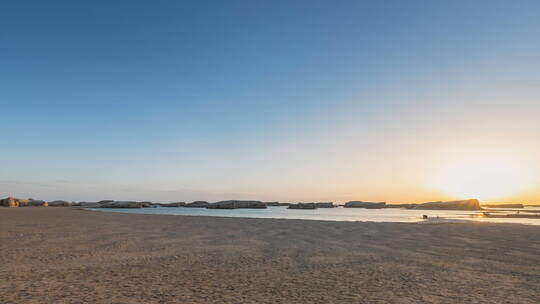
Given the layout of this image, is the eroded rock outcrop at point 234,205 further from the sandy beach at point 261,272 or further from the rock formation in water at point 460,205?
the sandy beach at point 261,272

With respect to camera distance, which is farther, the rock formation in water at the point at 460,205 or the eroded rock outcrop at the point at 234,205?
the eroded rock outcrop at the point at 234,205

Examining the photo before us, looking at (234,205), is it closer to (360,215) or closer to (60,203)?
(60,203)

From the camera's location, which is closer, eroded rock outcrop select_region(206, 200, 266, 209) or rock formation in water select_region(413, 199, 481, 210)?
rock formation in water select_region(413, 199, 481, 210)

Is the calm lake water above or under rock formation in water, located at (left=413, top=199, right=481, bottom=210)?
under

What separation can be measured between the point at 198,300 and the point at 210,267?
4746 mm

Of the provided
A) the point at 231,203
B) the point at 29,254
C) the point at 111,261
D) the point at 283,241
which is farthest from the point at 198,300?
the point at 231,203

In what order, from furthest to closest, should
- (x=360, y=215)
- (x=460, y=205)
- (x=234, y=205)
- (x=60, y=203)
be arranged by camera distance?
(x=234, y=205), (x=60, y=203), (x=460, y=205), (x=360, y=215)

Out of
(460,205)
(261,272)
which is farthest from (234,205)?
(261,272)

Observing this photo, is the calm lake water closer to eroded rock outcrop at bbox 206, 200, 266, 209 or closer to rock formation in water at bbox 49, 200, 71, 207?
eroded rock outcrop at bbox 206, 200, 266, 209

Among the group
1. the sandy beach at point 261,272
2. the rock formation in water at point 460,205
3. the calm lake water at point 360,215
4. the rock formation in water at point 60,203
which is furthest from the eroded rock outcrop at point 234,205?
the sandy beach at point 261,272

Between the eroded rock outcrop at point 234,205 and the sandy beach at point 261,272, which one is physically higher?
the eroded rock outcrop at point 234,205

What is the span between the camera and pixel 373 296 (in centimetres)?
962

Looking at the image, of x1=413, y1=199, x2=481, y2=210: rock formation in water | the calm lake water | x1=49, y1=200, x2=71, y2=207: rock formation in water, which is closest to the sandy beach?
the calm lake water

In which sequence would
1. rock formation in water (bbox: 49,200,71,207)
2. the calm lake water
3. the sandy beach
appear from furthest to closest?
rock formation in water (bbox: 49,200,71,207)
the calm lake water
the sandy beach
